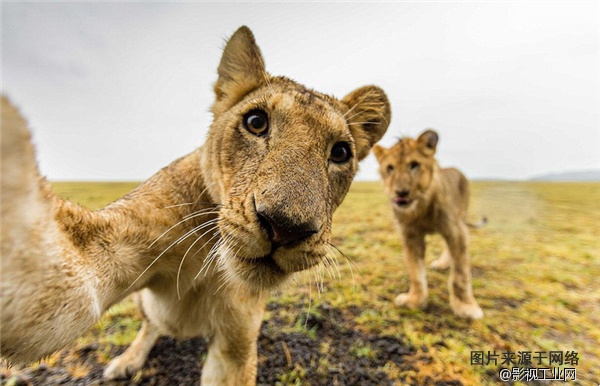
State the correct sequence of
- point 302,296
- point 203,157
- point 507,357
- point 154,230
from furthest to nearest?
point 302,296 → point 507,357 → point 203,157 → point 154,230

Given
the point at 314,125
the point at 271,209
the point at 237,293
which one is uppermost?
the point at 314,125

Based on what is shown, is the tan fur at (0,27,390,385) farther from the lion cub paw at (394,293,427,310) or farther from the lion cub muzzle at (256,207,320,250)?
the lion cub paw at (394,293,427,310)

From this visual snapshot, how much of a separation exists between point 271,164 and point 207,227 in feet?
2.51

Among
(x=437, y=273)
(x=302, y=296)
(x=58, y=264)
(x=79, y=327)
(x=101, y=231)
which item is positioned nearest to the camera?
(x=58, y=264)

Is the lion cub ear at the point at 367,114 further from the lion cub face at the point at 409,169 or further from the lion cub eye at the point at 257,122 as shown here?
the lion cub face at the point at 409,169

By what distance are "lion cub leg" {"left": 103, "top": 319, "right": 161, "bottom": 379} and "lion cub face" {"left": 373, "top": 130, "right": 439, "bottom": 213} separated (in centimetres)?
328

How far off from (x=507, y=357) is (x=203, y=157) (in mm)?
3477

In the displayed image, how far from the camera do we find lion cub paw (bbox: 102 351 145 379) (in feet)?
9.55

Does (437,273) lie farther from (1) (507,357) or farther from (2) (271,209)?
(2) (271,209)

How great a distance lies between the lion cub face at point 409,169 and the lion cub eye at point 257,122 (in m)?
2.99

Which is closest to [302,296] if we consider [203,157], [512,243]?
[203,157]

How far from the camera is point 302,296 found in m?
4.35

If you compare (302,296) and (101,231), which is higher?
(101,231)

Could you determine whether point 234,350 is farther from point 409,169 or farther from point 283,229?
point 409,169
